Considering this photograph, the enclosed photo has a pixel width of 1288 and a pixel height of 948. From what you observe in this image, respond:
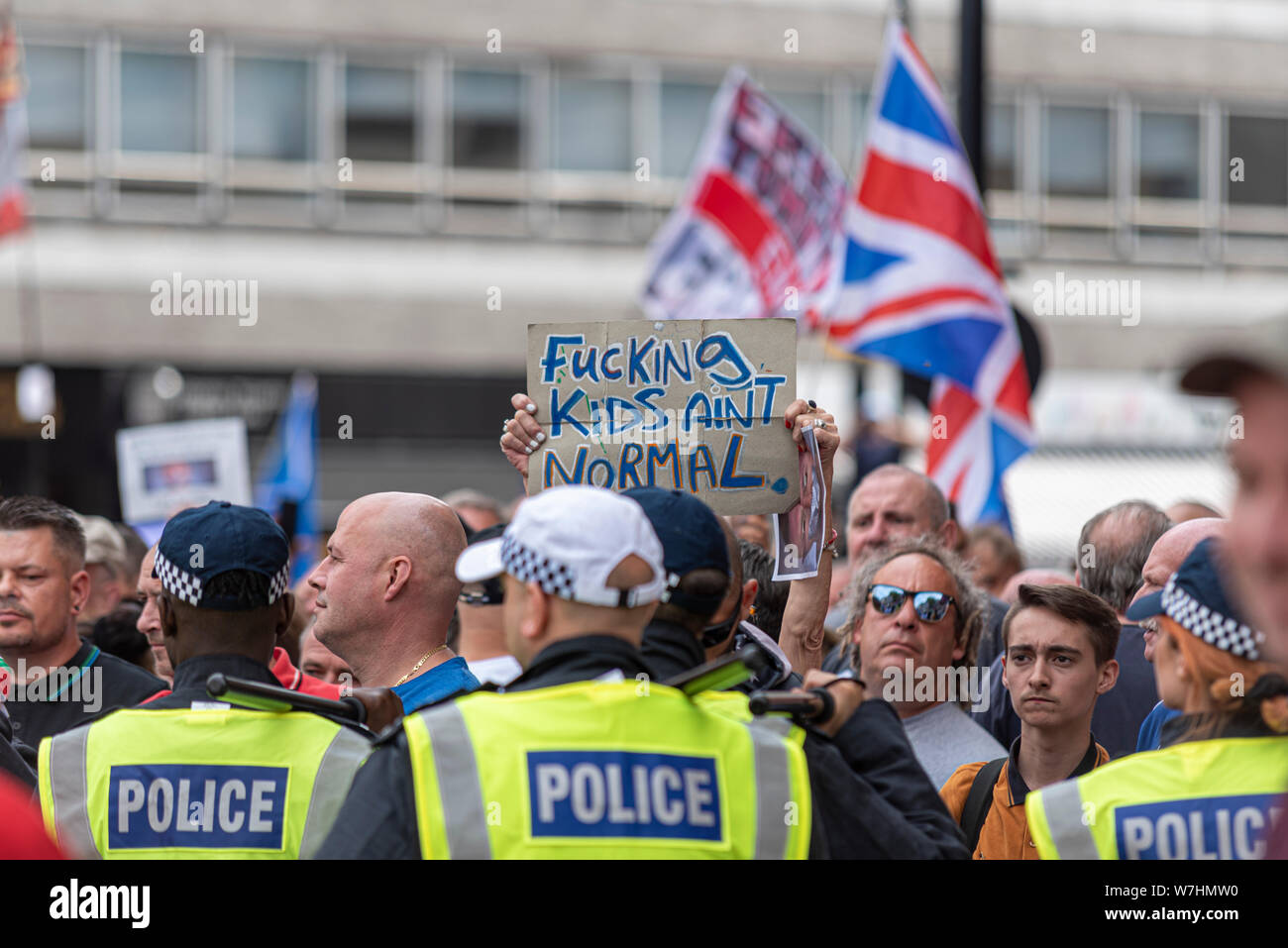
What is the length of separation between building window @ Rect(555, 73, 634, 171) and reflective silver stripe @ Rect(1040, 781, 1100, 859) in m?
20.1

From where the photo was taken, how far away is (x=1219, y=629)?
3205 mm

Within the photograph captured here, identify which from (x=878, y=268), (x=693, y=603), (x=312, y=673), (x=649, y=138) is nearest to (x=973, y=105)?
(x=878, y=268)

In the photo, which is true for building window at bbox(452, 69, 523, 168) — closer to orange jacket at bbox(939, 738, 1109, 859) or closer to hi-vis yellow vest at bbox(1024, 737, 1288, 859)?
orange jacket at bbox(939, 738, 1109, 859)

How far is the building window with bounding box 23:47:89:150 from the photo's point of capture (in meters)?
21.4

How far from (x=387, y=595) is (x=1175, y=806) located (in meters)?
2.07

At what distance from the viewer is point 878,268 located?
362 inches

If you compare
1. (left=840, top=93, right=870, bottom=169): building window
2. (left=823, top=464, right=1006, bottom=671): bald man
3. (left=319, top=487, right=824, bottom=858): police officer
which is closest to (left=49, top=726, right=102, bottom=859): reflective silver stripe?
(left=319, top=487, right=824, bottom=858): police officer

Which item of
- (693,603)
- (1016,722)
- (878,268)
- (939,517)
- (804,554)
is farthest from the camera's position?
(878,268)

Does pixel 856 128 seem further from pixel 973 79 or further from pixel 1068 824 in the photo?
pixel 1068 824

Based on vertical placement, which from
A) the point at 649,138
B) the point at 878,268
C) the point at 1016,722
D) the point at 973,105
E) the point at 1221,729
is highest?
the point at 649,138

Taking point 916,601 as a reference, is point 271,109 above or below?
above

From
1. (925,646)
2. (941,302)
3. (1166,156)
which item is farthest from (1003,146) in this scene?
(925,646)
